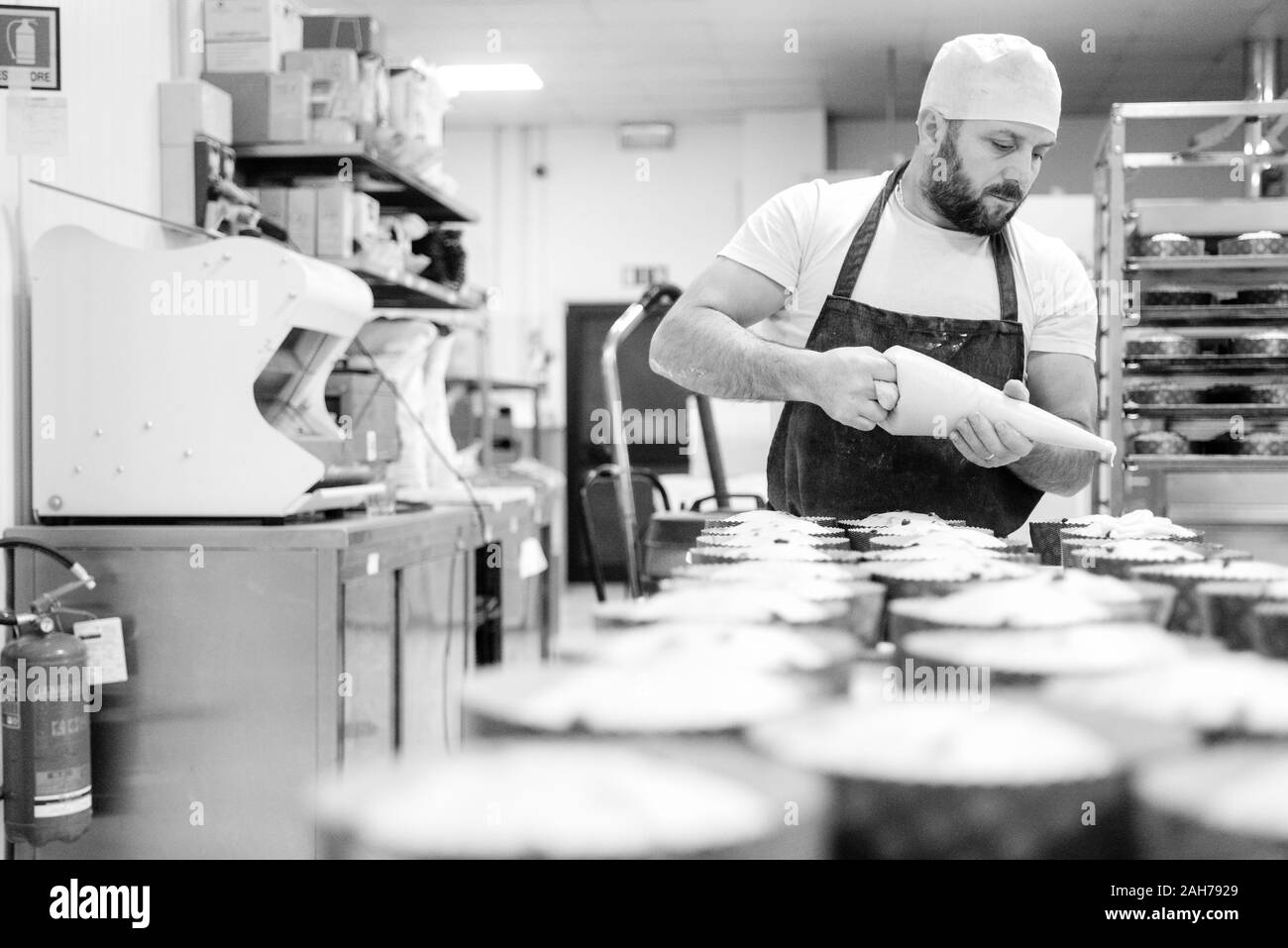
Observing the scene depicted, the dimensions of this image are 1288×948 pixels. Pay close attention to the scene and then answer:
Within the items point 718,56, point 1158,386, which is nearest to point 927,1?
point 718,56

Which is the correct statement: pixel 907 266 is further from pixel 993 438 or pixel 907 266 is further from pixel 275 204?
pixel 275 204

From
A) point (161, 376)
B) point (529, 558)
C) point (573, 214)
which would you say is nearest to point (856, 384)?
point (161, 376)

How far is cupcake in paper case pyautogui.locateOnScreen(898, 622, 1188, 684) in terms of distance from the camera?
0.77 meters

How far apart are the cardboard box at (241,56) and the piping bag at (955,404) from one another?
2660 mm

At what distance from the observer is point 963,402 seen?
1584 mm

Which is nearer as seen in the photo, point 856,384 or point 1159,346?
point 856,384

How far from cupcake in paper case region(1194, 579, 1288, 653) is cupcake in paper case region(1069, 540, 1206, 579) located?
127 millimetres

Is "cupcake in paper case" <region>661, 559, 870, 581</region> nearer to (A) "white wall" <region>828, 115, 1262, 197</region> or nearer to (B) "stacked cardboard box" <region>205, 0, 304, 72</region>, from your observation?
(B) "stacked cardboard box" <region>205, 0, 304, 72</region>

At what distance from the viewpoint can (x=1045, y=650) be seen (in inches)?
31.8

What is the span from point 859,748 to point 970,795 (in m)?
0.06

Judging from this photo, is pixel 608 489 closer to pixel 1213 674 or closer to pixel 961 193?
pixel 961 193

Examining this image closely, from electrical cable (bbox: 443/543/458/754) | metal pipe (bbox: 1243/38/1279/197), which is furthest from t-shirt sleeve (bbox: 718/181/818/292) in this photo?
metal pipe (bbox: 1243/38/1279/197)

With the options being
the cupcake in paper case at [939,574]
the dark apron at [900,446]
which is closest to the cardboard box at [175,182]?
the dark apron at [900,446]

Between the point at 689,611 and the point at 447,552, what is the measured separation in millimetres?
2701
